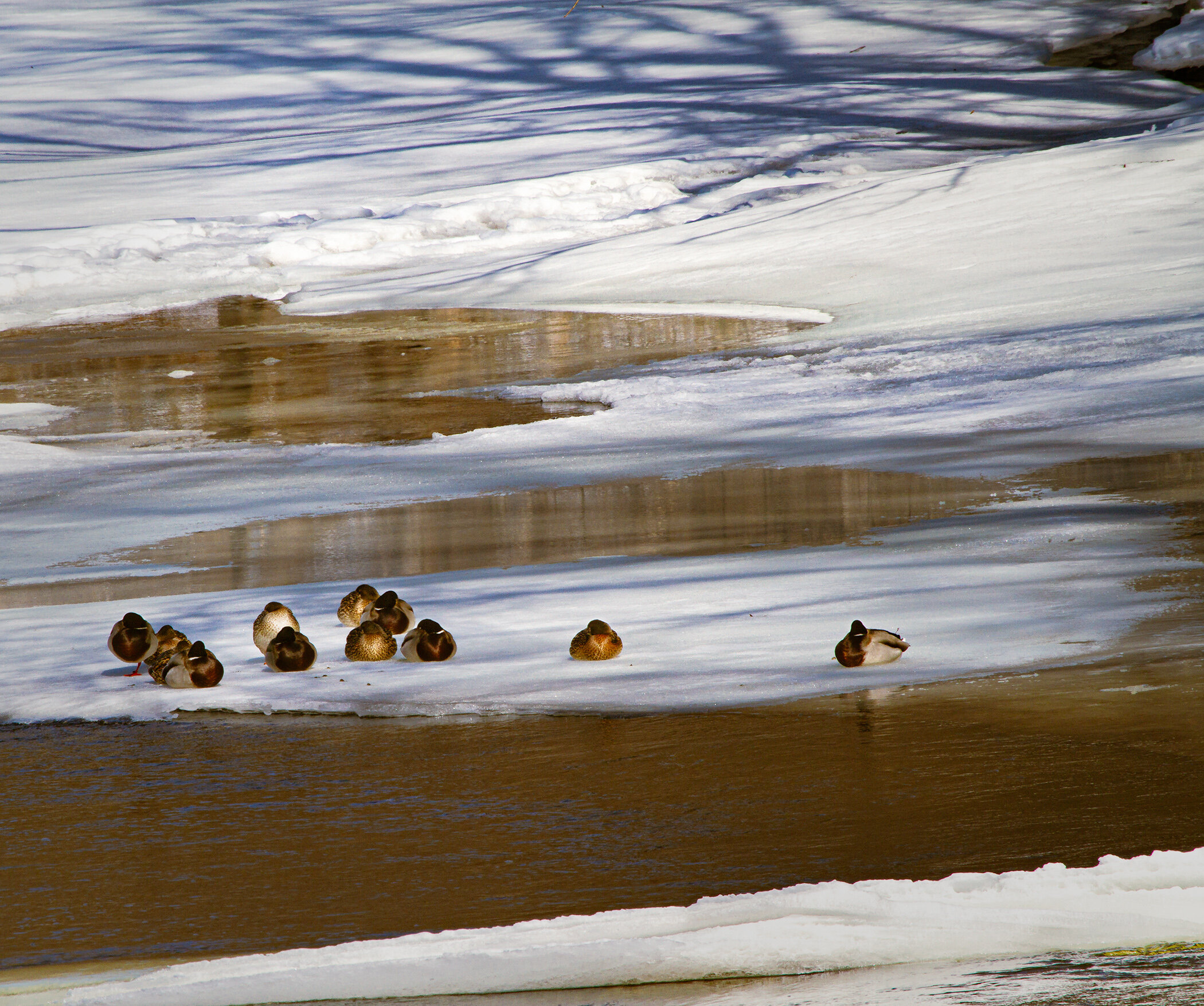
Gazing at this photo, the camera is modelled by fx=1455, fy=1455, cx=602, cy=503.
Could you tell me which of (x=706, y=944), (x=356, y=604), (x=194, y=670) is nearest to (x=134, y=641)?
(x=194, y=670)

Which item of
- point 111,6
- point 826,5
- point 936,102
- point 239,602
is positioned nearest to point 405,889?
point 239,602

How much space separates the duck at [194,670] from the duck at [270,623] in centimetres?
22

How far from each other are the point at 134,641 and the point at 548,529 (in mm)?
2074

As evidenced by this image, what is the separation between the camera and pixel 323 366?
1090 centimetres

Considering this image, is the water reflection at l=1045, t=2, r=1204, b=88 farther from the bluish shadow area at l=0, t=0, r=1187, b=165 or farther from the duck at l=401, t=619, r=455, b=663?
the duck at l=401, t=619, r=455, b=663

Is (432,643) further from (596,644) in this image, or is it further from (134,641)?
(134,641)

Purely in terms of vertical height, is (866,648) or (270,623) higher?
(270,623)

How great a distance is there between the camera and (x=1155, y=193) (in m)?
12.6

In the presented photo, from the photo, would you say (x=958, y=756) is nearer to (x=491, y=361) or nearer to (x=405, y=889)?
(x=405, y=889)

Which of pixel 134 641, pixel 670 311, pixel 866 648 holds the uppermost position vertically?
pixel 670 311

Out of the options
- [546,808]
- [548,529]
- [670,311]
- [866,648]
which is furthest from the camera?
[670,311]

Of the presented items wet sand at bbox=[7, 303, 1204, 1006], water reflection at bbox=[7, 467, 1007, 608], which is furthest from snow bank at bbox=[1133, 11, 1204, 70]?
wet sand at bbox=[7, 303, 1204, 1006]

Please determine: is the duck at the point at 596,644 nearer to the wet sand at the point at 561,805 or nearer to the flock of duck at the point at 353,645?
the flock of duck at the point at 353,645

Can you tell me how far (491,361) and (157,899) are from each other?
8.23 m
